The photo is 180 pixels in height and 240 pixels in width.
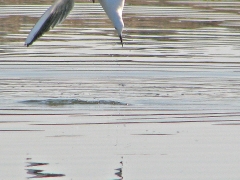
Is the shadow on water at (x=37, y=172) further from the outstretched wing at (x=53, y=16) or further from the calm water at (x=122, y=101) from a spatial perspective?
the outstretched wing at (x=53, y=16)

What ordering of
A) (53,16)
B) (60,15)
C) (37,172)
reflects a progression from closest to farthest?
(37,172) < (53,16) < (60,15)

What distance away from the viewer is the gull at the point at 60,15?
12.4m

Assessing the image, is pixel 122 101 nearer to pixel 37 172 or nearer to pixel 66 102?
pixel 66 102

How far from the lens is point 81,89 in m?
13.2

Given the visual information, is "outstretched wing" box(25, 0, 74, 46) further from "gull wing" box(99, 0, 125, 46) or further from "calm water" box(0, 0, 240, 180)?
"calm water" box(0, 0, 240, 180)

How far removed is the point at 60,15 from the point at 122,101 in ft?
6.34

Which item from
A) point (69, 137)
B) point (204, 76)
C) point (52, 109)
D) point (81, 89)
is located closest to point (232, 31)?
point (204, 76)

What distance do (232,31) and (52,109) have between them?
10008mm

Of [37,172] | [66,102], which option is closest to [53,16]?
[66,102]

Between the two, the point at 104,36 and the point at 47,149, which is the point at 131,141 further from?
the point at 104,36

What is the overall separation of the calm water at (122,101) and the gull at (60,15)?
834 millimetres

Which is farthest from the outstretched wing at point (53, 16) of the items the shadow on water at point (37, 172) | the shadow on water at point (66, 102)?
the shadow on water at point (37, 172)

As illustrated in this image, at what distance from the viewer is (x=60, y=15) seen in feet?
43.7

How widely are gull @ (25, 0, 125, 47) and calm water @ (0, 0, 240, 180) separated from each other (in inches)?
32.8
